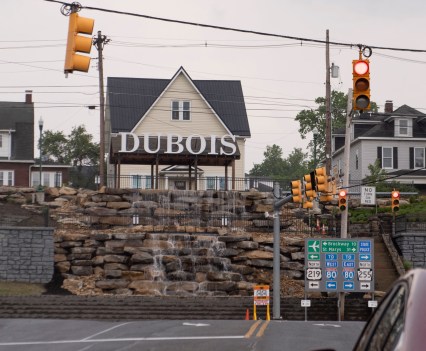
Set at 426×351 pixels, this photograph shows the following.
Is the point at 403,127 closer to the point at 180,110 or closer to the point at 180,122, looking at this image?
the point at 180,122

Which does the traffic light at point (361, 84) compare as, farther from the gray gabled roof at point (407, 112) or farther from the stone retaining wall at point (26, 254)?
the gray gabled roof at point (407, 112)

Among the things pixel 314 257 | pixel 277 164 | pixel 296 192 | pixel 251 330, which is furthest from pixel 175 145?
pixel 277 164

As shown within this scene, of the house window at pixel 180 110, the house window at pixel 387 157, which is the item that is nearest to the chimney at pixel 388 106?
the house window at pixel 387 157

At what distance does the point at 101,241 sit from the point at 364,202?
16.6 metres

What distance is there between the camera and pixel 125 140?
56531mm

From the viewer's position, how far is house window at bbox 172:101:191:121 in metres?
68.7

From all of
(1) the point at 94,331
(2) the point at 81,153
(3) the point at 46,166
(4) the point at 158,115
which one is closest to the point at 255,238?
(4) the point at 158,115

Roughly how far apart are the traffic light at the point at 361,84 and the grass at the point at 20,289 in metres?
30.5

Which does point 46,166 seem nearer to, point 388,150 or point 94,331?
point 388,150

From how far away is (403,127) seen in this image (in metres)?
75.5

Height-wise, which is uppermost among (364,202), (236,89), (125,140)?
(236,89)

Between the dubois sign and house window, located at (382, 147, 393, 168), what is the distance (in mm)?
20541

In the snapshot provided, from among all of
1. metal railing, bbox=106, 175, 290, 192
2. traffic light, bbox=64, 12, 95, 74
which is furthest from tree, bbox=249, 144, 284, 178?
traffic light, bbox=64, 12, 95, 74

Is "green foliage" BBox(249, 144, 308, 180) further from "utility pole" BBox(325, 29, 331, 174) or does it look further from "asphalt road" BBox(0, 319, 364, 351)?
"asphalt road" BBox(0, 319, 364, 351)
